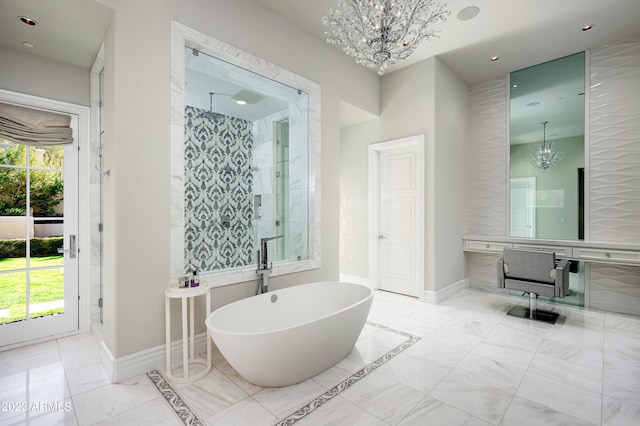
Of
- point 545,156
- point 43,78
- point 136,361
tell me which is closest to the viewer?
point 136,361

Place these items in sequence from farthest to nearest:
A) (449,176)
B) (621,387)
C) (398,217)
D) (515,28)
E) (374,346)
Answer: (398,217)
(449,176)
(515,28)
(374,346)
(621,387)

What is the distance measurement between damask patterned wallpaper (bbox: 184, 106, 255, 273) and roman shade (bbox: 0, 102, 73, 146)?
4.67 ft

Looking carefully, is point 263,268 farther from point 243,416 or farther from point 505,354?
point 505,354

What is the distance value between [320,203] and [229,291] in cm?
140

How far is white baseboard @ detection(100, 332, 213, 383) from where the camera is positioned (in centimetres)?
210

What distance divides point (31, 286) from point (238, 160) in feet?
7.19

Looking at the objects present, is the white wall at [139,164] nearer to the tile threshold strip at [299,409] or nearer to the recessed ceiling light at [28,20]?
the tile threshold strip at [299,409]

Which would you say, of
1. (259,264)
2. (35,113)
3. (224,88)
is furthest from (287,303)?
(35,113)

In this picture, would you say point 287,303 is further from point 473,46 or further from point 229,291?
point 473,46

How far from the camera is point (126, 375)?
2.12 meters

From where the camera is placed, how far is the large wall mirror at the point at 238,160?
8.11 feet

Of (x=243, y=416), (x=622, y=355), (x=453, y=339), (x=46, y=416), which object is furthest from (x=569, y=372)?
(x=46, y=416)

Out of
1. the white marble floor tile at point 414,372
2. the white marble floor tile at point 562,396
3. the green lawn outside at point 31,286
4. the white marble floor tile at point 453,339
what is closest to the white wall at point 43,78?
the green lawn outside at point 31,286

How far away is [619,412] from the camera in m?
1.79
